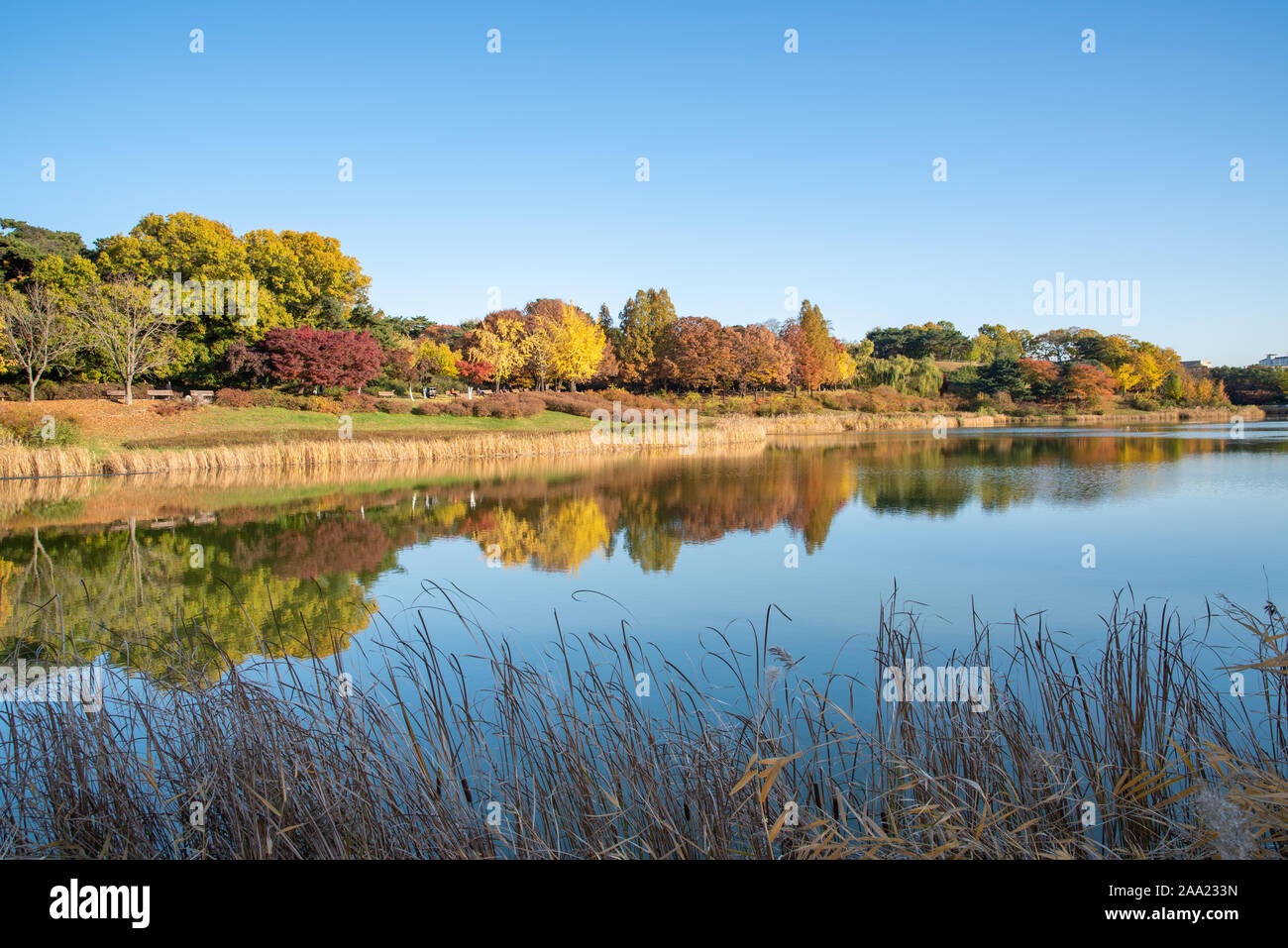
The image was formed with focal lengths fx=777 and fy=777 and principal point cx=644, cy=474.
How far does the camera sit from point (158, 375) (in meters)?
34.4

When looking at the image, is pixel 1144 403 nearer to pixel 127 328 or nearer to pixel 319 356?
pixel 319 356

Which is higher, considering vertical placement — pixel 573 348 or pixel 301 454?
pixel 573 348

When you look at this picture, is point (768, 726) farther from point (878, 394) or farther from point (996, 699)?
point (878, 394)

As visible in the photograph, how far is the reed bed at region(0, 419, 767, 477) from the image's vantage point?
20.0 meters

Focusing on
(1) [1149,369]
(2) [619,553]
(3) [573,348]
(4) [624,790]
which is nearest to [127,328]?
(3) [573,348]

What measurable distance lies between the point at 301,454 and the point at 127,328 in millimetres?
13695

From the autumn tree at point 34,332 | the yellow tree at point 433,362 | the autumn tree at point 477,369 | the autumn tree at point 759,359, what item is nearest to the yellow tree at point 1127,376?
the autumn tree at point 759,359

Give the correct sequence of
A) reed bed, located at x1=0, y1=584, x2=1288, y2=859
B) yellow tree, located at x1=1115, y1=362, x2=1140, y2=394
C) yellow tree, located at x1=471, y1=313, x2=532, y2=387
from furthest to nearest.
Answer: yellow tree, located at x1=1115, y1=362, x2=1140, y2=394 → yellow tree, located at x1=471, y1=313, x2=532, y2=387 → reed bed, located at x1=0, y1=584, x2=1288, y2=859

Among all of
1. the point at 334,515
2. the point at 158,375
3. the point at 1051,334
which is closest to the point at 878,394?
the point at 1051,334

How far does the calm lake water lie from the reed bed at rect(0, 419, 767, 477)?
149cm

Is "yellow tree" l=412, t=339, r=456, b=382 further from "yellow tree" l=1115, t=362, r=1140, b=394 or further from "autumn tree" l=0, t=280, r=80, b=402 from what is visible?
"yellow tree" l=1115, t=362, r=1140, b=394

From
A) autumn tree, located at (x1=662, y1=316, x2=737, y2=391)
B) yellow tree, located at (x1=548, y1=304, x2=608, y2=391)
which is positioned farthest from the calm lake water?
autumn tree, located at (x1=662, y1=316, x2=737, y2=391)

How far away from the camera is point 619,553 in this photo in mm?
11781
